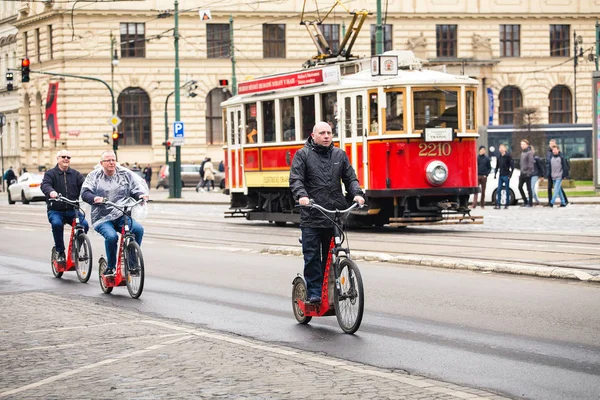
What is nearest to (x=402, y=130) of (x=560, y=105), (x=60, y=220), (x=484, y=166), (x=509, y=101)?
(x=60, y=220)

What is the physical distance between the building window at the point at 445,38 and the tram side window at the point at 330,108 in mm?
45560

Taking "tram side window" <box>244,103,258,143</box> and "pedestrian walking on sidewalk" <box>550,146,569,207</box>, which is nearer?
"tram side window" <box>244,103,258,143</box>

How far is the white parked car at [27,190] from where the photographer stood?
51.1 metres

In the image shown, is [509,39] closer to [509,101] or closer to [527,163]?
[509,101]

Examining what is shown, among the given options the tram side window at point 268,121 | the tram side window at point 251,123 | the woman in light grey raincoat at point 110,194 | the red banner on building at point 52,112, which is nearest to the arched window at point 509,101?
the red banner on building at point 52,112

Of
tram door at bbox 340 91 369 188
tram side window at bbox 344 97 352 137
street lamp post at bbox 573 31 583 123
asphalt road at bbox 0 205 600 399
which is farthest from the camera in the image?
street lamp post at bbox 573 31 583 123

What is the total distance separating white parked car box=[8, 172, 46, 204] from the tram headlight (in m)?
30.4

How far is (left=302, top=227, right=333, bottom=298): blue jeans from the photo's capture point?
10.9 m

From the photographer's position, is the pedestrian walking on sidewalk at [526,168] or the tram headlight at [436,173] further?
the pedestrian walking on sidewalk at [526,168]

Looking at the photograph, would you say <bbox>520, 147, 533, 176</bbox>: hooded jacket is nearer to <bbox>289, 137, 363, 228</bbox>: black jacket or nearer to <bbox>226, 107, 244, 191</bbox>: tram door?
<bbox>226, 107, 244, 191</bbox>: tram door

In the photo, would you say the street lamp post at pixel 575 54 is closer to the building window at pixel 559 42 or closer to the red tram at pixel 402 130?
the building window at pixel 559 42

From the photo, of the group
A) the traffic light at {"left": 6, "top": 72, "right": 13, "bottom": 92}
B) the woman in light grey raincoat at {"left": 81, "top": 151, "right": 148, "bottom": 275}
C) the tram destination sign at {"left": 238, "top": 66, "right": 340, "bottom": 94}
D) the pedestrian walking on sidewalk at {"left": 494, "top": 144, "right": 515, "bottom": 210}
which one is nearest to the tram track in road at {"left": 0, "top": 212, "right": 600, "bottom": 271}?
the tram destination sign at {"left": 238, "top": 66, "right": 340, "bottom": 94}

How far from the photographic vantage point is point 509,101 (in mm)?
69938

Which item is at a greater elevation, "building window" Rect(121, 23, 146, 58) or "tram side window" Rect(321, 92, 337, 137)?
"building window" Rect(121, 23, 146, 58)
